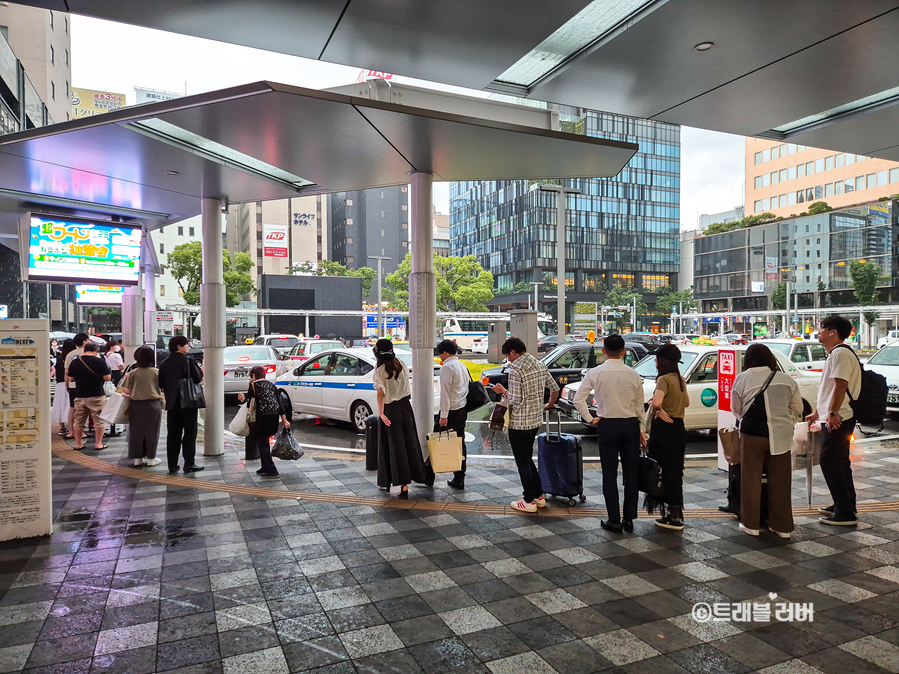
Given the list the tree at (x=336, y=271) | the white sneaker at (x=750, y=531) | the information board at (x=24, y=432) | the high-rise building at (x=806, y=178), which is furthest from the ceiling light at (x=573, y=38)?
the high-rise building at (x=806, y=178)

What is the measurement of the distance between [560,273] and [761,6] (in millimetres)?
14016

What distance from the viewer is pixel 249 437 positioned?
8.07 m

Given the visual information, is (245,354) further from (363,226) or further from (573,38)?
(363,226)

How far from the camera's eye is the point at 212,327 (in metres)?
9.20

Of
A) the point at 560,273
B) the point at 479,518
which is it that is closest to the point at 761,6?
the point at 479,518

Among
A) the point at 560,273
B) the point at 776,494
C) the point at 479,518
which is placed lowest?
the point at 479,518

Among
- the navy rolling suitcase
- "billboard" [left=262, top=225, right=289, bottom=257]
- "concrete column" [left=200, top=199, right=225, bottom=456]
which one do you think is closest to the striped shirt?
the navy rolling suitcase

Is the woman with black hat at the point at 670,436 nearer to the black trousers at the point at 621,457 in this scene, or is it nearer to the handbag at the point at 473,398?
the black trousers at the point at 621,457

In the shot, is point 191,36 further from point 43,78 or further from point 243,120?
point 43,78

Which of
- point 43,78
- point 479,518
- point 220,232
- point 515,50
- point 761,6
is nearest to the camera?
point 761,6

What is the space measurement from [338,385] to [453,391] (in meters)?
5.41

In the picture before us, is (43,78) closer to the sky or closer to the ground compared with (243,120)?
closer to the sky

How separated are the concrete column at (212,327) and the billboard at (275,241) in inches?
2835

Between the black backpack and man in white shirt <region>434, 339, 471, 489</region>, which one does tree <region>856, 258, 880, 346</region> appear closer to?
the black backpack
